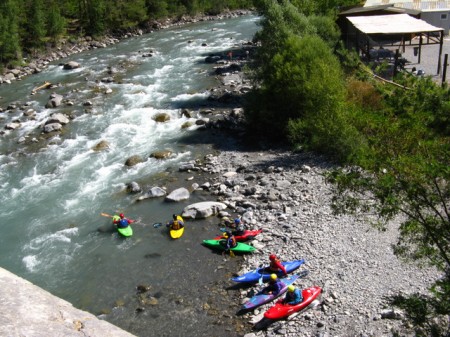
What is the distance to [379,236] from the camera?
14336mm

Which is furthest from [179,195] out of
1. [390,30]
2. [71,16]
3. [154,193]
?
[71,16]

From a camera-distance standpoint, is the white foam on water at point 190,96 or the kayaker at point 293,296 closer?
the kayaker at point 293,296

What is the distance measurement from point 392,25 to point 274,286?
57.5 ft

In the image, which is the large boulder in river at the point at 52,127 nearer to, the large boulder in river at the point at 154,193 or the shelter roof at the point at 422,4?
the large boulder in river at the point at 154,193

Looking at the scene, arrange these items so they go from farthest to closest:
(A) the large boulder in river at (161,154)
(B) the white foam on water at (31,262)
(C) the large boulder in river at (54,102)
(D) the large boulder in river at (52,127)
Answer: (C) the large boulder in river at (54,102), (D) the large boulder in river at (52,127), (A) the large boulder in river at (161,154), (B) the white foam on water at (31,262)

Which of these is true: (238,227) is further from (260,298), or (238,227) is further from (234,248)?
(260,298)

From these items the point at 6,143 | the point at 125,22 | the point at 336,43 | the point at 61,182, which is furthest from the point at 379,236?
the point at 125,22

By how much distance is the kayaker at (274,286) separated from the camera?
508 inches

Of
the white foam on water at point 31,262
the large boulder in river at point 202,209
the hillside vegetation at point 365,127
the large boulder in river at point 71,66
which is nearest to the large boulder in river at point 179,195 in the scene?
the large boulder in river at point 202,209

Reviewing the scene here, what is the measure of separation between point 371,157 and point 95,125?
22352 mm

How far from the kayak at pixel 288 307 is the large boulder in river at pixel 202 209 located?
5.82 meters

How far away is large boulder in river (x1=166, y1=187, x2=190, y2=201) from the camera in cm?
1878

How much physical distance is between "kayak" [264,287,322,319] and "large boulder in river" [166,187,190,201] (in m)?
7.62

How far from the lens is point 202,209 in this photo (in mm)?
17422
